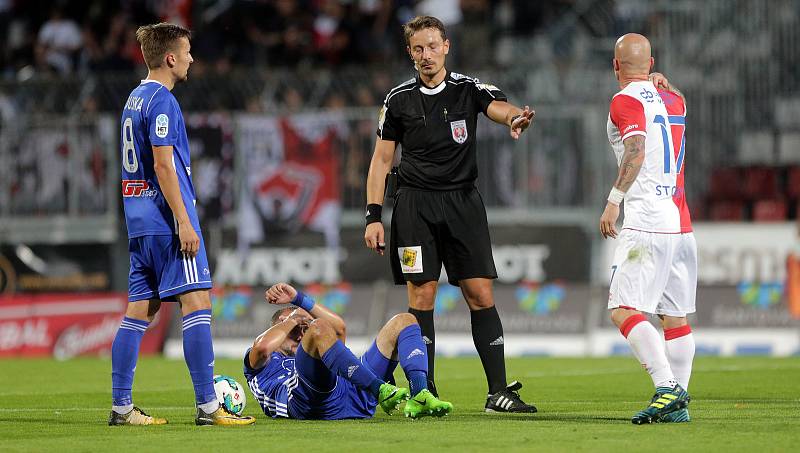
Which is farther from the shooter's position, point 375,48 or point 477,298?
point 375,48

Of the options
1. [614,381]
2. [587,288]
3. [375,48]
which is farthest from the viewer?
[375,48]

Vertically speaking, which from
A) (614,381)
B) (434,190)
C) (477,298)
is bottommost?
(614,381)

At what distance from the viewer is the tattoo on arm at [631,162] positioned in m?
7.82

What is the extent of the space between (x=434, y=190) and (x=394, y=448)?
256 centimetres

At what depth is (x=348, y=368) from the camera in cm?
784

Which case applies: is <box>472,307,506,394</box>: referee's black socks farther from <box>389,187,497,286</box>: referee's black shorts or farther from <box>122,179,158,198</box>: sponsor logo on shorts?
<box>122,179,158,198</box>: sponsor logo on shorts

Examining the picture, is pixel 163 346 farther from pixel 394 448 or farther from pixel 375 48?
pixel 394 448

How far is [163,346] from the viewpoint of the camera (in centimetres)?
1758

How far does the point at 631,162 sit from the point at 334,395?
2.23m

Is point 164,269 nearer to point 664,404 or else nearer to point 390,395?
point 390,395

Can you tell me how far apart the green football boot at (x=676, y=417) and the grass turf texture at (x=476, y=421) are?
67mm

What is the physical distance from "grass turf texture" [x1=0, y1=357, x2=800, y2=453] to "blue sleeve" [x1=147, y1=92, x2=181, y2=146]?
167 centimetres

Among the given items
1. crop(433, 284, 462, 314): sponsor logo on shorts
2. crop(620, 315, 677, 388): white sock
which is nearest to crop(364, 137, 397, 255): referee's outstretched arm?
crop(620, 315, 677, 388): white sock

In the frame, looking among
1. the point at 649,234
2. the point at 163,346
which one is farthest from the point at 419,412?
the point at 163,346
